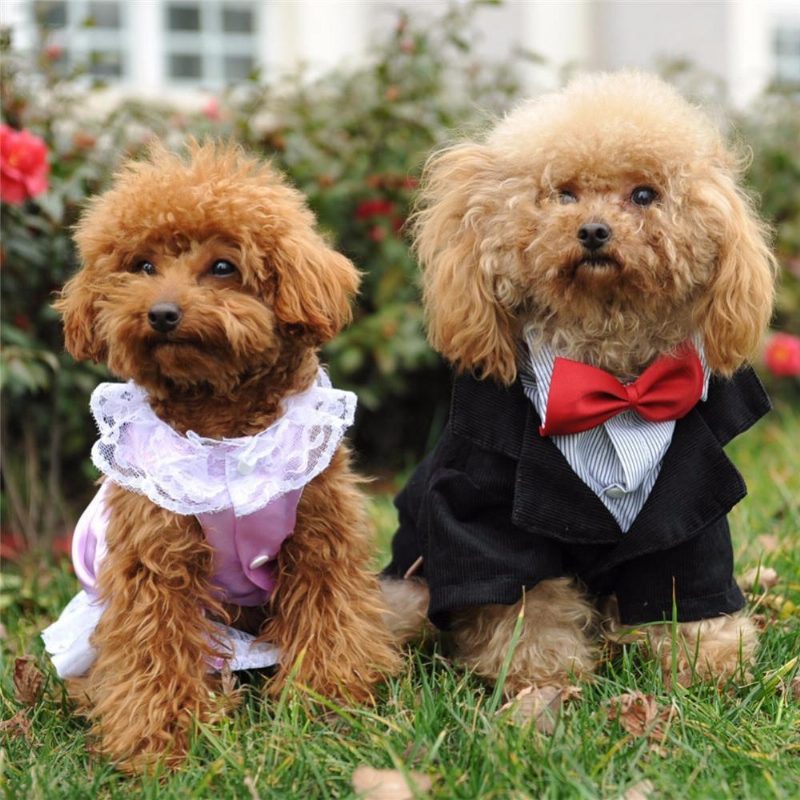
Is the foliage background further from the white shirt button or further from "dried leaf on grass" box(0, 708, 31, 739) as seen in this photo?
the white shirt button

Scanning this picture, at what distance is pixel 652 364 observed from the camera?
8.76 ft

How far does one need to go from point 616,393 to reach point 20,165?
2.24 meters

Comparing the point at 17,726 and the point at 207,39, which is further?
the point at 207,39

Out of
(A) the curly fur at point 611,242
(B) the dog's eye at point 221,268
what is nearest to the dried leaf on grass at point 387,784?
(A) the curly fur at point 611,242

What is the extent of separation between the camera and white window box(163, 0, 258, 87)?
7.52 m

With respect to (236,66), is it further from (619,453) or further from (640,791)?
(640,791)

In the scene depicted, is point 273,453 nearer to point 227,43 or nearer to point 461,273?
point 461,273

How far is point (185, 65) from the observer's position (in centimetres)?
759

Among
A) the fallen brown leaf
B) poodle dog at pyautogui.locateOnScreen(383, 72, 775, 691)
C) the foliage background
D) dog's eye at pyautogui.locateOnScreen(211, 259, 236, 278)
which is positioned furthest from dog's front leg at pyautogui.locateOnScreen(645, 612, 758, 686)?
the foliage background

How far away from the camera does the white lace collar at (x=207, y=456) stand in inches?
98.1

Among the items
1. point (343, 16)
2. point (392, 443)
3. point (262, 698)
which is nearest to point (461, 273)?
point (262, 698)

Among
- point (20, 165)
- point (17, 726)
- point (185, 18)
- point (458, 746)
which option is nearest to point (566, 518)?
point (458, 746)

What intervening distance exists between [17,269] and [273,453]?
2023 millimetres

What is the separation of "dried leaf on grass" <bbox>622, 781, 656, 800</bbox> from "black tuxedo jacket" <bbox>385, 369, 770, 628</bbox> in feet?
1.95
